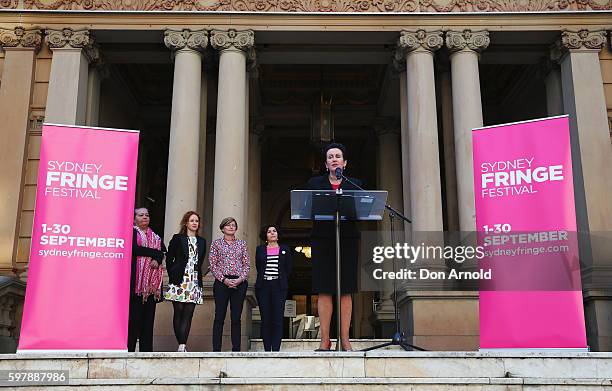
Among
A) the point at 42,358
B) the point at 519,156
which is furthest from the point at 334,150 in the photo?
the point at 42,358

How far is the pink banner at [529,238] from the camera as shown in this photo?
23.6ft

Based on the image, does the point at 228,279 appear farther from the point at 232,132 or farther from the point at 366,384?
the point at 232,132

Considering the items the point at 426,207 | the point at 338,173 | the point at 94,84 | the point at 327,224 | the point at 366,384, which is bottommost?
the point at 366,384

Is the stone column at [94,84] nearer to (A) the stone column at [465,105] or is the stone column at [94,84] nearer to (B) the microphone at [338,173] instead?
(A) the stone column at [465,105]

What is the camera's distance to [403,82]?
47.1 ft

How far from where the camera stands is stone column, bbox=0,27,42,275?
1241 centimetres

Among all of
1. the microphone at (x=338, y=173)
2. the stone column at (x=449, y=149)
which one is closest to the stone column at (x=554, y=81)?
the stone column at (x=449, y=149)

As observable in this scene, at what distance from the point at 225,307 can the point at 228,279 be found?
410 mm

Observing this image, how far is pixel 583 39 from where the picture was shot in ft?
44.0

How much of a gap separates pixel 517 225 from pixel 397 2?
7760mm

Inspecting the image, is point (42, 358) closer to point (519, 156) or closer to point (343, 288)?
point (343, 288)

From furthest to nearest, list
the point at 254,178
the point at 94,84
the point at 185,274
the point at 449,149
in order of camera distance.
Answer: the point at 254,178
the point at 94,84
the point at 449,149
the point at 185,274

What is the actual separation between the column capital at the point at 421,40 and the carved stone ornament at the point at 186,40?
4.23m

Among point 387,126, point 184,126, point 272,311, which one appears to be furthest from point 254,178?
point 272,311
